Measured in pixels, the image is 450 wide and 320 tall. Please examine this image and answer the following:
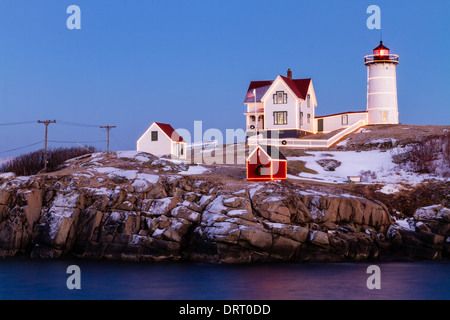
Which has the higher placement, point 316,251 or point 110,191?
point 110,191

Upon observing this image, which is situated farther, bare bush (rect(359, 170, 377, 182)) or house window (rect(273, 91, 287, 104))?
house window (rect(273, 91, 287, 104))

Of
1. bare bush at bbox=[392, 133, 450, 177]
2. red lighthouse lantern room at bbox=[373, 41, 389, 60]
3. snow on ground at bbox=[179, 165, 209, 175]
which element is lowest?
snow on ground at bbox=[179, 165, 209, 175]

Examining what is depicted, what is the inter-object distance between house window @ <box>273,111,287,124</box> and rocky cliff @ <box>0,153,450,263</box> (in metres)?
28.4

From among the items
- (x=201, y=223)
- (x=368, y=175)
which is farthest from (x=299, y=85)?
(x=201, y=223)

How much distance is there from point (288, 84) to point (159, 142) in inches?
647

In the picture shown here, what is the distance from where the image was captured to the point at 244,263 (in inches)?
1561

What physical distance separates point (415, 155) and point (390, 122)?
1737 cm

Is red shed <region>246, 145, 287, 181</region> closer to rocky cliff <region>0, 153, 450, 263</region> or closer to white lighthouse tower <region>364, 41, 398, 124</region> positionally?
rocky cliff <region>0, 153, 450, 263</region>

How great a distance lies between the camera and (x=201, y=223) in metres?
41.3

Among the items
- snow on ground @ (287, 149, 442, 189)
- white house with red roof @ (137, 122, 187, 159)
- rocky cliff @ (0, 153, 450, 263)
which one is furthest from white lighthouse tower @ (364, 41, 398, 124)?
rocky cliff @ (0, 153, 450, 263)

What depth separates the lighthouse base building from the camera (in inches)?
2891

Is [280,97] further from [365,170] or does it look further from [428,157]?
[428,157]
